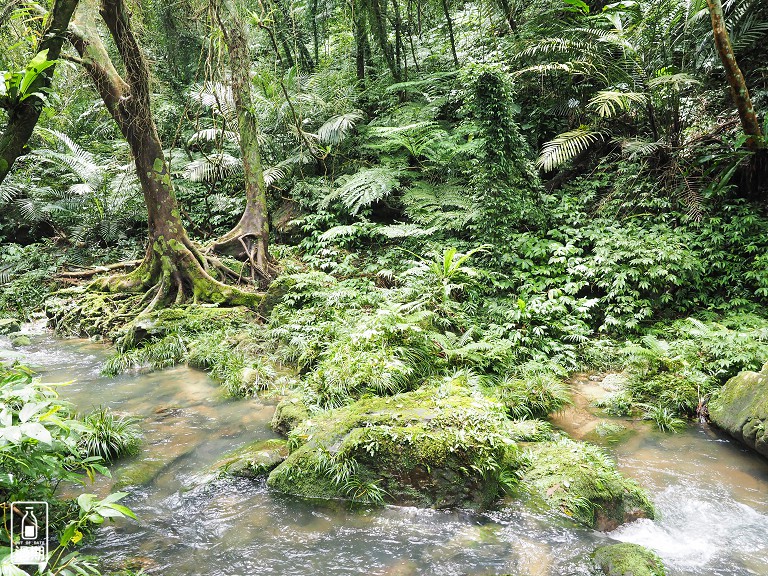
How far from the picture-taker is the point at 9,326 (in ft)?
27.7

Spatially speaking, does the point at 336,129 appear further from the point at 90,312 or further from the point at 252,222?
the point at 90,312

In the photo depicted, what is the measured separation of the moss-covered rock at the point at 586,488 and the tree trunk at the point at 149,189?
5.87 metres

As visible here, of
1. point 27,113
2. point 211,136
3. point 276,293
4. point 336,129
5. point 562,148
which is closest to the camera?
point 27,113

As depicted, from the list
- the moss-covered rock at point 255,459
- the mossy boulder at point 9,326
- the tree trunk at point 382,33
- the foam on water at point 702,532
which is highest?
the tree trunk at point 382,33

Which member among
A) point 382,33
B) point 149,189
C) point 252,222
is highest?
point 382,33

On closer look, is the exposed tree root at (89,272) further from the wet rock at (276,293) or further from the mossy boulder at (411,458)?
the mossy boulder at (411,458)

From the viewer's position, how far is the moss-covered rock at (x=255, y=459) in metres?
3.82

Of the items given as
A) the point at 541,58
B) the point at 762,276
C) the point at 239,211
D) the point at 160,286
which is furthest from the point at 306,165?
the point at 762,276

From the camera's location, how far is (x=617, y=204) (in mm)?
7578

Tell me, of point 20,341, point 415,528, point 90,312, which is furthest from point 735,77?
point 20,341

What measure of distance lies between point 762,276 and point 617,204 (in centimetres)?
226
